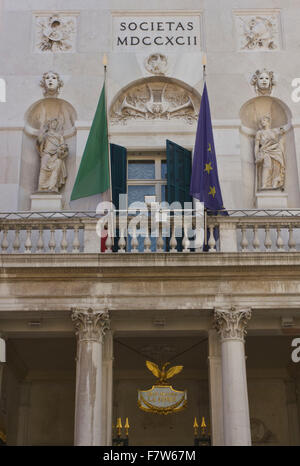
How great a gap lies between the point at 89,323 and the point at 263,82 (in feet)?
24.1

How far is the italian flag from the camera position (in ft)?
52.4

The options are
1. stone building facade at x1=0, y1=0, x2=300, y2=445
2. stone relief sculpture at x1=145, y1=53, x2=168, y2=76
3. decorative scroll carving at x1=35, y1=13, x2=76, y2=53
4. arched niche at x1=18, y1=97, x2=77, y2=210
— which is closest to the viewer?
stone building facade at x1=0, y1=0, x2=300, y2=445

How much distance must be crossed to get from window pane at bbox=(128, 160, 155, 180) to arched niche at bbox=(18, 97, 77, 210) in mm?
1393

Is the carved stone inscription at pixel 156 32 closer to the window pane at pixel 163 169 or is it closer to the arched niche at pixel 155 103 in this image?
the arched niche at pixel 155 103

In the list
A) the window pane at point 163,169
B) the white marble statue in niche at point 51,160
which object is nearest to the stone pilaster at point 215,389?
the window pane at point 163,169

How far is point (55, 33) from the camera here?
1866cm

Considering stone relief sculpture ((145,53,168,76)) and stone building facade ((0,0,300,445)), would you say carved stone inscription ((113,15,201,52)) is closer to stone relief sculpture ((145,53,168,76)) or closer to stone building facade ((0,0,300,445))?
stone building facade ((0,0,300,445))

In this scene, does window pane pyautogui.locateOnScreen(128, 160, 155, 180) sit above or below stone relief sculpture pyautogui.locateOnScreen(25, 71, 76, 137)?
below

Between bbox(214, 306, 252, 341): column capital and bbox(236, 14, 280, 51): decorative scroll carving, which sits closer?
bbox(214, 306, 252, 341): column capital

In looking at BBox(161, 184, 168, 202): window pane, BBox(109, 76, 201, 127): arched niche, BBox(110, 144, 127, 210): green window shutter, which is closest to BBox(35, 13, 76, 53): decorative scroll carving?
BBox(109, 76, 201, 127): arched niche

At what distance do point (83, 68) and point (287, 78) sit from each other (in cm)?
485

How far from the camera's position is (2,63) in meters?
18.3

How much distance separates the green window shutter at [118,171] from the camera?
17094 mm

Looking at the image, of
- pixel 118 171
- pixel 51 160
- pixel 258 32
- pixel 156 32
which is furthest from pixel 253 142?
pixel 51 160
